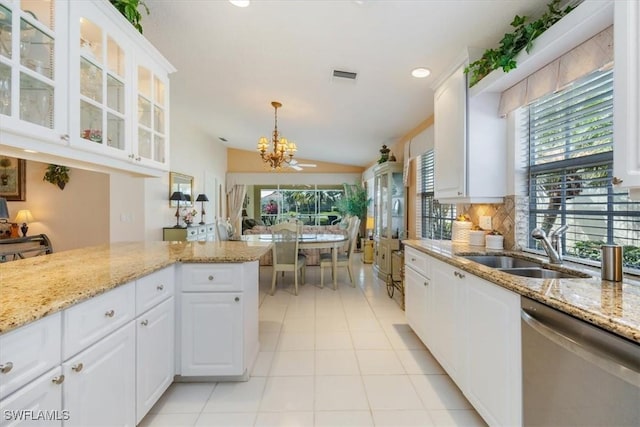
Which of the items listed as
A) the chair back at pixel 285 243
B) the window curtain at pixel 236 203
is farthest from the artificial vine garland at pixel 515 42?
the window curtain at pixel 236 203

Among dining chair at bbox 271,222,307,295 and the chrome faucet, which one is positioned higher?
the chrome faucet

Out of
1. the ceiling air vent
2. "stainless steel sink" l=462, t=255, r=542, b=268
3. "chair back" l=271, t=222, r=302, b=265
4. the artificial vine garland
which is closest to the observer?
the artificial vine garland

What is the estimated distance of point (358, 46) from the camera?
7.64 ft

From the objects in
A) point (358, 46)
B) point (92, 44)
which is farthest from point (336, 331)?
point (92, 44)

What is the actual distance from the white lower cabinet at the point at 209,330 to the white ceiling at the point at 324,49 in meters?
1.96

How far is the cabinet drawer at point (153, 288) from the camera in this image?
1608mm

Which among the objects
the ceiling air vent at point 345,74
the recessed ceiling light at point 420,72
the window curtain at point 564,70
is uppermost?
the ceiling air vent at point 345,74

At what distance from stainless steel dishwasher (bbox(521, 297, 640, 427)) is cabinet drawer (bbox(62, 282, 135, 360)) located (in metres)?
1.79

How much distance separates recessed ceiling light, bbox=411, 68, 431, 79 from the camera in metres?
2.62

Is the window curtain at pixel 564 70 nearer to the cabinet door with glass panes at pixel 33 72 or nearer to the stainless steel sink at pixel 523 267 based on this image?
the stainless steel sink at pixel 523 267

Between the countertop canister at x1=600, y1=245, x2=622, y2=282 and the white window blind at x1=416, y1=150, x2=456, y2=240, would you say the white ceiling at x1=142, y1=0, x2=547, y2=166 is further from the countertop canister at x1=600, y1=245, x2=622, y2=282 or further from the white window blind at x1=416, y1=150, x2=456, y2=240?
the countertop canister at x1=600, y1=245, x2=622, y2=282

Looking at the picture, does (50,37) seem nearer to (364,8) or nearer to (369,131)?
(364,8)

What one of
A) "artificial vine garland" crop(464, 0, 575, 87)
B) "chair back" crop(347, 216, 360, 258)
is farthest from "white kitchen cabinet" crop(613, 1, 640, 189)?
"chair back" crop(347, 216, 360, 258)

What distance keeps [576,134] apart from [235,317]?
95.1 inches
